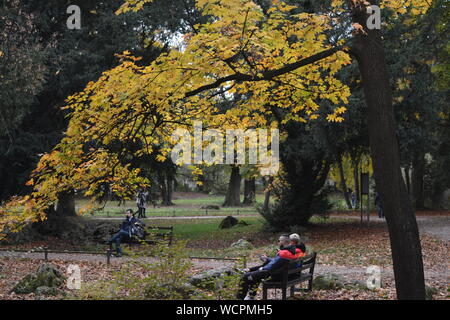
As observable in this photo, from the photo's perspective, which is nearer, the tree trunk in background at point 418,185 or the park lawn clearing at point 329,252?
the park lawn clearing at point 329,252

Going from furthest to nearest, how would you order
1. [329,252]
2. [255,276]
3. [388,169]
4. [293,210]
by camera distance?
[293,210]
[329,252]
[255,276]
[388,169]

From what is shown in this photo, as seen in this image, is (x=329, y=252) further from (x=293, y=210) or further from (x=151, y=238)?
(x=151, y=238)

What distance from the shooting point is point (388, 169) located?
7.74m

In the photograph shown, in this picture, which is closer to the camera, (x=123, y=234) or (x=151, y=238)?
(x=151, y=238)

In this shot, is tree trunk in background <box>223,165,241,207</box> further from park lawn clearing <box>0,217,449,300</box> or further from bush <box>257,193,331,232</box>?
bush <box>257,193,331,232</box>

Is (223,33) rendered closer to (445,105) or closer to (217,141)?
(217,141)

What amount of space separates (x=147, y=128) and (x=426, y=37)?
54.8 feet

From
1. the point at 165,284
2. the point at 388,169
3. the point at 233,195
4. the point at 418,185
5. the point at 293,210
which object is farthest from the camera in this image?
the point at 233,195

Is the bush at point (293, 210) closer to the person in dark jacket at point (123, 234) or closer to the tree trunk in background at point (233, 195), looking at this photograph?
the person in dark jacket at point (123, 234)

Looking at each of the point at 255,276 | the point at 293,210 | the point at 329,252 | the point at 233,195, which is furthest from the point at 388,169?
the point at 233,195

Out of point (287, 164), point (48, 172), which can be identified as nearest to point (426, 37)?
point (287, 164)

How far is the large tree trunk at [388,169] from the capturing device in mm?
7656

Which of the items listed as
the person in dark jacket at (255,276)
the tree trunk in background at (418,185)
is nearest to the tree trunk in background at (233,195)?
the tree trunk in background at (418,185)

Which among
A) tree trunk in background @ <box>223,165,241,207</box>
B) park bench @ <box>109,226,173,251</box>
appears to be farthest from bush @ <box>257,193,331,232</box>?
tree trunk in background @ <box>223,165,241,207</box>
